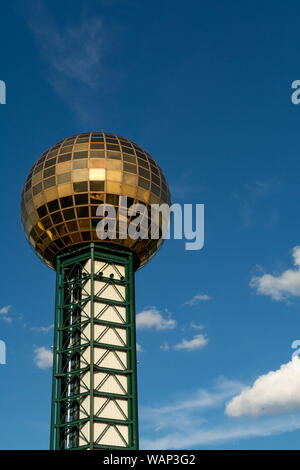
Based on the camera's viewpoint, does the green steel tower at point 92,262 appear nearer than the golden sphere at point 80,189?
Yes

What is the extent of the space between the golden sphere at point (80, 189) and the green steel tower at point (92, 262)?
0.08 m

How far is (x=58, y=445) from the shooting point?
45.1 meters

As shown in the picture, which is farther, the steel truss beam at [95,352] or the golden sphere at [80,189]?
the golden sphere at [80,189]

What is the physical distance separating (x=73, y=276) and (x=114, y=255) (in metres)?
3.87

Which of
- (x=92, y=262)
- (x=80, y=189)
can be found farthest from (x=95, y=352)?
(x=80, y=189)

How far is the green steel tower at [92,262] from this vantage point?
46250 mm

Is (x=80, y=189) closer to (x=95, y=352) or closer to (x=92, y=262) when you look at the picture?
(x=92, y=262)

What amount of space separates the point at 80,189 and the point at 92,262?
6.01 metres

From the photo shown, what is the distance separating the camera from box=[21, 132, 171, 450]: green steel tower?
152ft

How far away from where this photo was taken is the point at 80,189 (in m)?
49.8

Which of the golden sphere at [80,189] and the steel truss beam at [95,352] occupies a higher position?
the golden sphere at [80,189]

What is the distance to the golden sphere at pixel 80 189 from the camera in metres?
49.8
